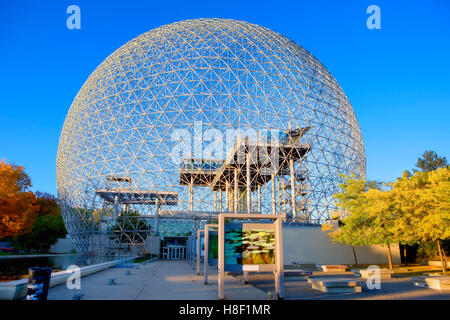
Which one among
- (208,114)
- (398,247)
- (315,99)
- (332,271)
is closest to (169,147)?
(208,114)

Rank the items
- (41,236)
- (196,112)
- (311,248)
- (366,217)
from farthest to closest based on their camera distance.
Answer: (41,236) → (196,112) → (311,248) → (366,217)

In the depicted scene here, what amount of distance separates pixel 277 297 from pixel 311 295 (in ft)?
5.37

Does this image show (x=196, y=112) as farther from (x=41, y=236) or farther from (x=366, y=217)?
(x=41, y=236)

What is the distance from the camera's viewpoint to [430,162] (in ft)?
149

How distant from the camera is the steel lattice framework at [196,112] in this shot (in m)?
30.8

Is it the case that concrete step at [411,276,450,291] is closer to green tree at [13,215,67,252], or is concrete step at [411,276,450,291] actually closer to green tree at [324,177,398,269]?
green tree at [324,177,398,269]

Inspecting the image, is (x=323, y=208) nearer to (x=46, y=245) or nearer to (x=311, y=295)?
(x=311, y=295)

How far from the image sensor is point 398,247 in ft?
94.1

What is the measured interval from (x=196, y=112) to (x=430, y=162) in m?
33.2

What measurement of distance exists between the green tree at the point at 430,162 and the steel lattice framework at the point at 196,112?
12.9 metres

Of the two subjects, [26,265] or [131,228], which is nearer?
[26,265]

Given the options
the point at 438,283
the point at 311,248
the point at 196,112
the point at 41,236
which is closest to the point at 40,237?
the point at 41,236

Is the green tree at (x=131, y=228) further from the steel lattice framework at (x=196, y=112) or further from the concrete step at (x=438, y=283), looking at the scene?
the concrete step at (x=438, y=283)

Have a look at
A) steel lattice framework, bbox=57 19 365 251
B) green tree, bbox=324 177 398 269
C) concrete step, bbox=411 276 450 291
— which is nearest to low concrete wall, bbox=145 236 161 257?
steel lattice framework, bbox=57 19 365 251
